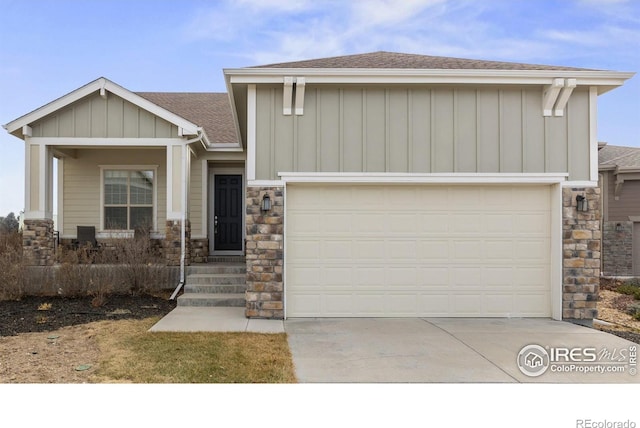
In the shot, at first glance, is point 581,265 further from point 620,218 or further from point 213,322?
point 620,218

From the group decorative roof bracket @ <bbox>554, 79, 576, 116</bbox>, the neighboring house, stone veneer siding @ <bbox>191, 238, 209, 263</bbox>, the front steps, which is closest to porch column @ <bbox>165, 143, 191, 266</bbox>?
the front steps

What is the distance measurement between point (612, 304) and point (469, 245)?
4619 mm

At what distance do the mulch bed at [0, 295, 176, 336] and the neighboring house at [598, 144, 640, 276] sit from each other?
12669 mm

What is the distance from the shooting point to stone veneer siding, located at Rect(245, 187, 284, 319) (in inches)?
289

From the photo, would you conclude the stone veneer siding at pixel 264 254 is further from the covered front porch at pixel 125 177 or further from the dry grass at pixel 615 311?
the dry grass at pixel 615 311

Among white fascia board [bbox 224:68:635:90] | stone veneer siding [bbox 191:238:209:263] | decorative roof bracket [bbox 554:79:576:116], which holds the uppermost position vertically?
white fascia board [bbox 224:68:635:90]

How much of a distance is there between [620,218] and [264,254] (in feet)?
39.8

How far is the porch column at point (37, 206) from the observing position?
9.88m

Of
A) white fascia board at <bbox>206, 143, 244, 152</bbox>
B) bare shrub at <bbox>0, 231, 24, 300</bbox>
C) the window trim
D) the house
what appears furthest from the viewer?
the window trim

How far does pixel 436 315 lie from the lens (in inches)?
300

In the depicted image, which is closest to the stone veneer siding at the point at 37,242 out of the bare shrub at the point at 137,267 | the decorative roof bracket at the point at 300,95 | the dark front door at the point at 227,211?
the bare shrub at the point at 137,267

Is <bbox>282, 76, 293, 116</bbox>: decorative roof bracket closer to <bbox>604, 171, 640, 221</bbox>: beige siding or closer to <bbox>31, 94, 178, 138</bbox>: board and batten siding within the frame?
<bbox>31, 94, 178, 138</bbox>: board and batten siding

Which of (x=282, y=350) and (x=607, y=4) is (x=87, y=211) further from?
(x=607, y=4)

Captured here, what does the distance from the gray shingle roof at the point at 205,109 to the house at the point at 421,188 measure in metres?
4.98
